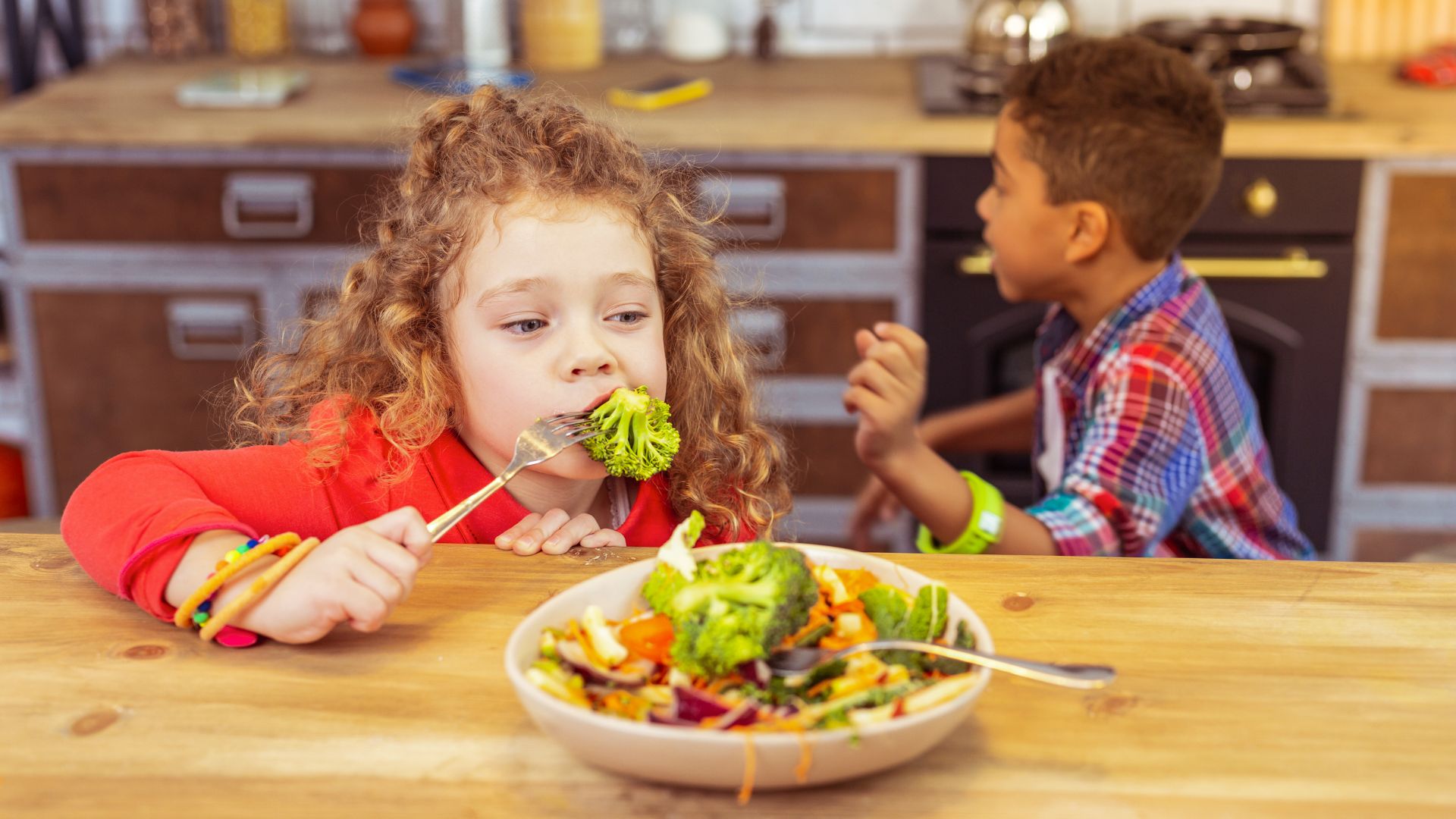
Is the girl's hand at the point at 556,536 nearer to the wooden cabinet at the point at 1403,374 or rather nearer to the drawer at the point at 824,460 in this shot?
the drawer at the point at 824,460

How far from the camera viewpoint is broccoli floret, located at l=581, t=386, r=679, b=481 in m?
1.15

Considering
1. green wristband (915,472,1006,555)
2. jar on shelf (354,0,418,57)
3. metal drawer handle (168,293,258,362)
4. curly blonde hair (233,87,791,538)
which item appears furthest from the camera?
jar on shelf (354,0,418,57)

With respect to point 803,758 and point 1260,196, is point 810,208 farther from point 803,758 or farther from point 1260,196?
point 803,758

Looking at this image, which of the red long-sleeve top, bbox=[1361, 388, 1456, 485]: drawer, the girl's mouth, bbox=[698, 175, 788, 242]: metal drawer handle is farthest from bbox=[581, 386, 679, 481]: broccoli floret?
bbox=[1361, 388, 1456, 485]: drawer

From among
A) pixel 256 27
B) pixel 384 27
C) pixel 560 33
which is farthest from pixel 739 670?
pixel 256 27

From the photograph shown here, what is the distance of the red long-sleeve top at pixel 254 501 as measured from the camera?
3.19 ft

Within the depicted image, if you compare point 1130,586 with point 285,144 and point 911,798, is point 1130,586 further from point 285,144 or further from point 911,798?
point 285,144

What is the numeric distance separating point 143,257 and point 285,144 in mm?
366

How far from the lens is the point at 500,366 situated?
122 centimetres

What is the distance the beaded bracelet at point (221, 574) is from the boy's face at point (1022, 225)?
1.15 m

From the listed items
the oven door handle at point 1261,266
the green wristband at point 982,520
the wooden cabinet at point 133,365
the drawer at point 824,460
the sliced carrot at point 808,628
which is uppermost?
the sliced carrot at point 808,628

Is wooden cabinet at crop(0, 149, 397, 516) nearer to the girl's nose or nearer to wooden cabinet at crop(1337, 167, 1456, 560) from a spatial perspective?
the girl's nose

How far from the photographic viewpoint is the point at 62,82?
Answer: 2.86 meters

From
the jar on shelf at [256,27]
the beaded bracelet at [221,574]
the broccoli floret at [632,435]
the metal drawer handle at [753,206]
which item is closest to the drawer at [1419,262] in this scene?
the metal drawer handle at [753,206]
